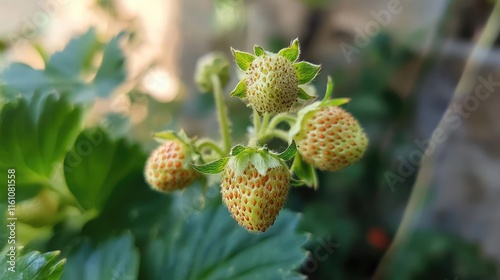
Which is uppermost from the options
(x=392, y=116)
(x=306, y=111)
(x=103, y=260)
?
(x=306, y=111)

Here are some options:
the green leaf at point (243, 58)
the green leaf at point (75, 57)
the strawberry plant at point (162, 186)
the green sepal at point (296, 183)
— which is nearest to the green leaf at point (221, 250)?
the strawberry plant at point (162, 186)

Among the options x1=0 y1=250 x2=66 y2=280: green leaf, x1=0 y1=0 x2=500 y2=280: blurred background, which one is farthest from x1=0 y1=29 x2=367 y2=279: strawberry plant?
x1=0 y1=0 x2=500 y2=280: blurred background

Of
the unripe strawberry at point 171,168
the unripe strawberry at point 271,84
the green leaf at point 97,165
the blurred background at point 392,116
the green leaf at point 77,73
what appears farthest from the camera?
the blurred background at point 392,116

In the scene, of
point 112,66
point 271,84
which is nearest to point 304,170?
point 271,84

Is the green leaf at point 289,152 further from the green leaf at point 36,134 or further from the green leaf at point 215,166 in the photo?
the green leaf at point 36,134

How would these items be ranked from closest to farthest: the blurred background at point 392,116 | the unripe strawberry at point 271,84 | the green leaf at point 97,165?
the unripe strawberry at point 271,84
the green leaf at point 97,165
the blurred background at point 392,116

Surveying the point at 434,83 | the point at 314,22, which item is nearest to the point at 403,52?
the point at 434,83

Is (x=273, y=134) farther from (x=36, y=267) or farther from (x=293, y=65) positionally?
(x=36, y=267)
